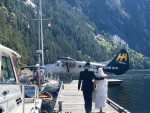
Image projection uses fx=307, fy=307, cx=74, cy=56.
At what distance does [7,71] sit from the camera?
28.1 ft

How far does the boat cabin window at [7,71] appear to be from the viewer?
811 cm

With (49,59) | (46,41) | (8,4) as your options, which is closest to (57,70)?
(49,59)

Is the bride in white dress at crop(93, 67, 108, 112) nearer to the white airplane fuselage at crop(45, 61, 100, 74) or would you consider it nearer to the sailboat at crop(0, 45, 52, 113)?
the sailboat at crop(0, 45, 52, 113)

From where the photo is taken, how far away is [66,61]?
54.2 m

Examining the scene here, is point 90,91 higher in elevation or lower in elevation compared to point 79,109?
higher

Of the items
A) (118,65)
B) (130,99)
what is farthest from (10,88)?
(118,65)

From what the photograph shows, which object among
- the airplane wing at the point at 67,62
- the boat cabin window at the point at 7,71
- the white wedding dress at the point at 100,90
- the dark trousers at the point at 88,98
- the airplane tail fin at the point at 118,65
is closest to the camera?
the boat cabin window at the point at 7,71

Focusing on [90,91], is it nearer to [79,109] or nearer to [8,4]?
[79,109]

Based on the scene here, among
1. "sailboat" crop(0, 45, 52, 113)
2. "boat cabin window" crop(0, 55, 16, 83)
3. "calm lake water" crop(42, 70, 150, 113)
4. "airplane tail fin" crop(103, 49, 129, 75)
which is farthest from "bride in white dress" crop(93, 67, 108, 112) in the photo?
"airplane tail fin" crop(103, 49, 129, 75)

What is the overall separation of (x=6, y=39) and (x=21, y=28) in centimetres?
7338

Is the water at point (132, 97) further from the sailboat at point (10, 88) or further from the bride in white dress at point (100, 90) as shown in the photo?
the sailboat at point (10, 88)

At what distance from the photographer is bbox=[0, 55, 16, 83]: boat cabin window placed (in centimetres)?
811

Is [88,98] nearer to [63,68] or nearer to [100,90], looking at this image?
[100,90]

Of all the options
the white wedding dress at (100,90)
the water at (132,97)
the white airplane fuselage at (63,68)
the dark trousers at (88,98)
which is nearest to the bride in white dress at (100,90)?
the white wedding dress at (100,90)
